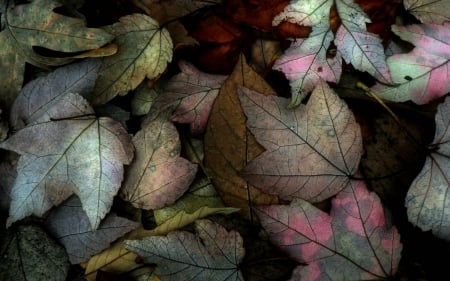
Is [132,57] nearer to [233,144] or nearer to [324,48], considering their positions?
[233,144]

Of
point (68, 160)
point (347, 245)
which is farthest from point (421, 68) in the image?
point (68, 160)

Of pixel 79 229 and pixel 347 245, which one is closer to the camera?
pixel 347 245

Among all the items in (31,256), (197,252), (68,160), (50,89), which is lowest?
(31,256)

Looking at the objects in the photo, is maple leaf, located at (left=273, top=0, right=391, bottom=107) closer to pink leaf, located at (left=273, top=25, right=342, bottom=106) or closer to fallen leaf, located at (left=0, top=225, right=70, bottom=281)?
pink leaf, located at (left=273, top=25, right=342, bottom=106)

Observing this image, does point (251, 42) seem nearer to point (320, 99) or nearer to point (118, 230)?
point (320, 99)

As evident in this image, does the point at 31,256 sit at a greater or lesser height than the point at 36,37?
lesser

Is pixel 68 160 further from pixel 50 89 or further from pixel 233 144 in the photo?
→ pixel 233 144

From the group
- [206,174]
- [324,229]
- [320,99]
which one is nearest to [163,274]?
[206,174]
